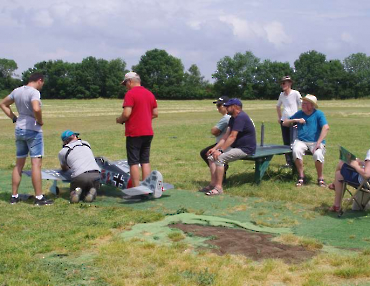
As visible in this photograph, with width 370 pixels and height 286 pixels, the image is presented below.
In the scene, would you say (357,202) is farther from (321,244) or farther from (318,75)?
(318,75)

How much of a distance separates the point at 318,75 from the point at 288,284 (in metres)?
97.8

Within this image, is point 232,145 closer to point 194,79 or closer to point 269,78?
point 269,78

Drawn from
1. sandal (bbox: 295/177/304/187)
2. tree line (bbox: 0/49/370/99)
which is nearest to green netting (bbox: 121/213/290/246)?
sandal (bbox: 295/177/304/187)

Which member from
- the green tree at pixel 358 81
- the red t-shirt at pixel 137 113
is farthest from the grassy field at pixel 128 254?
the green tree at pixel 358 81

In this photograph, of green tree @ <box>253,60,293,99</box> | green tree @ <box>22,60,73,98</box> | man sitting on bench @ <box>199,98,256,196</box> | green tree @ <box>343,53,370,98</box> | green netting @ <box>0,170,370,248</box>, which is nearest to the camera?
green netting @ <box>0,170,370,248</box>

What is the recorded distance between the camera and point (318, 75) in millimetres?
97500

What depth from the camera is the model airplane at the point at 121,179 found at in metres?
7.35

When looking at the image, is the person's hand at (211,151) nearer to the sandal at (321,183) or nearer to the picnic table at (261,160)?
the picnic table at (261,160)

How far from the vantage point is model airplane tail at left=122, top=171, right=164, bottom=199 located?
728cm

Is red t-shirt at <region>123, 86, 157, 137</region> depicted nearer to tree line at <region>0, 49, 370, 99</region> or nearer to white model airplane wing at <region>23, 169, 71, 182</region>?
white model airplane wing at <region>23, 169, 71, 182</region>

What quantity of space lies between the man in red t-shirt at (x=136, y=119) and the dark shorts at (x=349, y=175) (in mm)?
2915

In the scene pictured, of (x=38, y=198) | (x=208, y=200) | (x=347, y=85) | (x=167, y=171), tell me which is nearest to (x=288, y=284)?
(x=208, y=200)

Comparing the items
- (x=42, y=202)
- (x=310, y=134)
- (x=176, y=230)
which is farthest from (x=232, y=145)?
(x=42, y=202)

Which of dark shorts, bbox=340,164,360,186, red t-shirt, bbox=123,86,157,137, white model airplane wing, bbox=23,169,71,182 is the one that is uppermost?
red t-shirt, bbox=123,86,157,137
